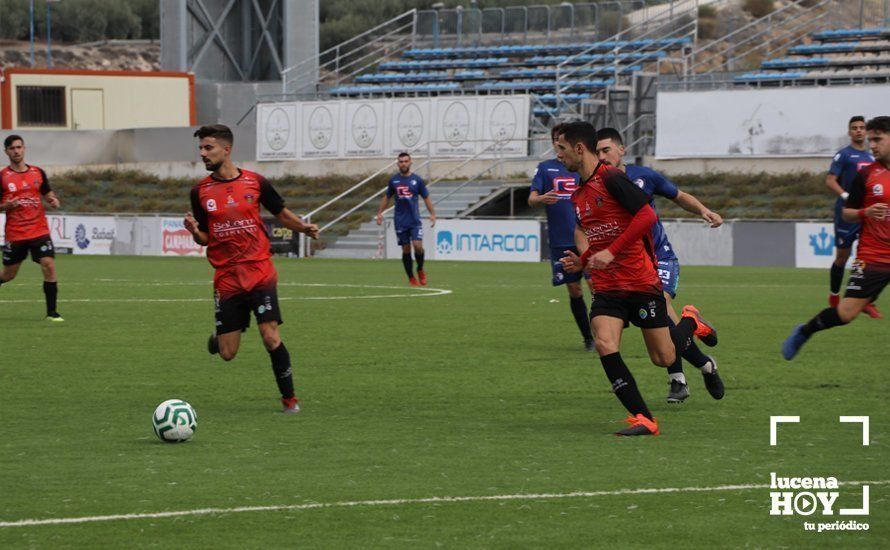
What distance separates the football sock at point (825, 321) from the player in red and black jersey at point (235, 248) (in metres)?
4.57

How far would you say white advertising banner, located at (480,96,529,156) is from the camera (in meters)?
46.7

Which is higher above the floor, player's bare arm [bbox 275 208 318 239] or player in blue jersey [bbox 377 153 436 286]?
player's bare arm [bbox 275 208 318 239]

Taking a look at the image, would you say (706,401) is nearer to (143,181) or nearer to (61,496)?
(61,496)

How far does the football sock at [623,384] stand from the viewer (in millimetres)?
9484

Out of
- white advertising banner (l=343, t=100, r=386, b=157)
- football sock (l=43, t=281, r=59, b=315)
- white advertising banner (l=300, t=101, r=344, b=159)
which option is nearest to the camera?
football sock (l=43, t=281, r=59, b=315)

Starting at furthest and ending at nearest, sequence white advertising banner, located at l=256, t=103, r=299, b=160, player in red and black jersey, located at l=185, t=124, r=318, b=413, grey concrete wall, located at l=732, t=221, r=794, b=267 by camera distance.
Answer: white advertising banner, located at l=256, t=103, r=299, b=160 → grey concrete wall, located at l=732, t=221, r=794, b=267 → player in red and black jersey, located at l=185, t=124, r=318, b=413

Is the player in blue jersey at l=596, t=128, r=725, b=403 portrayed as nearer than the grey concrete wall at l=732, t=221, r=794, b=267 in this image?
Yes

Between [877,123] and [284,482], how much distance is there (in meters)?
6.39

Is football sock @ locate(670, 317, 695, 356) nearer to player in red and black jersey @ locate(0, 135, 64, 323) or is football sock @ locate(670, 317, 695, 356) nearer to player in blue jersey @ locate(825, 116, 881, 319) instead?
player in blue jersey @ locate(825, 116, 881, 319)

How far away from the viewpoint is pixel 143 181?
55469 millimetres

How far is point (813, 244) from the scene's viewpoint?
3609 centimetres

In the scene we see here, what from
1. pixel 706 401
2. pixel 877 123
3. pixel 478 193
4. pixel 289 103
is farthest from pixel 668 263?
pixel 289 103

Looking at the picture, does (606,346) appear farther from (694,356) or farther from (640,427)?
(694,356)

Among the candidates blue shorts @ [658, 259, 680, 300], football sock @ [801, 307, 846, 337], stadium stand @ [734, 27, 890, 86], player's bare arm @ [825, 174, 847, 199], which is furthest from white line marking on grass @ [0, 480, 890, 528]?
stadium stand @ [734, 27, 890, 86]
